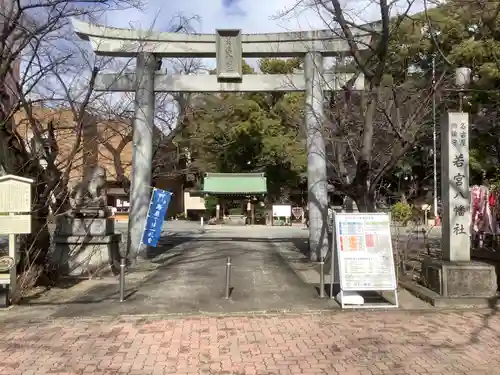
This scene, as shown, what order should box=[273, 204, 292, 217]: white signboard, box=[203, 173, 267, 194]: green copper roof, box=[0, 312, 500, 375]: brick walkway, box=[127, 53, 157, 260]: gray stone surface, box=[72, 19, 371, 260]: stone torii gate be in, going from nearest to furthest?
1. box=[0, 312, 500, 375]: brick walkway
2. box=[72, 19, 371, 260]: stone torii gate
3. box=[127, 53, 157, 260]: gray stone surface
4. box=[273, 204, 292, 217]: white signboard
5. box=[203, 173, 267, 194]: green copper roof

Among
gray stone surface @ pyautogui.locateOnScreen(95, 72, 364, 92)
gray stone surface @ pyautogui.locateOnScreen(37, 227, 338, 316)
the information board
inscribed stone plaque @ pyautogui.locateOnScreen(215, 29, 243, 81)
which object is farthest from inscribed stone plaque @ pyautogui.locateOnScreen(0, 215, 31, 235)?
inscribed stone plaque @ pyautogui.locateOnScreen(215, 29, 243, 81)

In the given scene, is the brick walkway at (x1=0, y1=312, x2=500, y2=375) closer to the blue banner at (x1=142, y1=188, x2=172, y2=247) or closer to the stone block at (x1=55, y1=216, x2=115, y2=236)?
the stone block at (x1=55, y1=216, x2=115, y2=236)

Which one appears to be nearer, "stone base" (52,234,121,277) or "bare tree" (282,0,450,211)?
"bare tree" (282,0,450,211)

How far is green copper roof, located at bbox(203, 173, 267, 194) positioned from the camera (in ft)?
134

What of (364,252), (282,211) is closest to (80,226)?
(364,252)

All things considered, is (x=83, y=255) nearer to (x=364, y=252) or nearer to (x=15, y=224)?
(x=15, y=224)

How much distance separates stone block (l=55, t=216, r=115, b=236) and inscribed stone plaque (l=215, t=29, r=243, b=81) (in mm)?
5768

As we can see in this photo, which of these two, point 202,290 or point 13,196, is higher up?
point 13,196

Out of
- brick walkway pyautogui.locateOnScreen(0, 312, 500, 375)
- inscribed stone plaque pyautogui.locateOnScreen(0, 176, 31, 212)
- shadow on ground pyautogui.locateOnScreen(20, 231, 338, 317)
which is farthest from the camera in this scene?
inscribed stone plaque pyautogui.locateOnScreen(0, 176, 31, 212)

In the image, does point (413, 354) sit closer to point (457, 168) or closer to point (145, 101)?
point (457, 168)

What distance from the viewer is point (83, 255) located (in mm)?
13125

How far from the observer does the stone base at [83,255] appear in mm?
12898

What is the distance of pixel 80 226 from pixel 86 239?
38cm

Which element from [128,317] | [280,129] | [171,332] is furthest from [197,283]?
[280,129]
